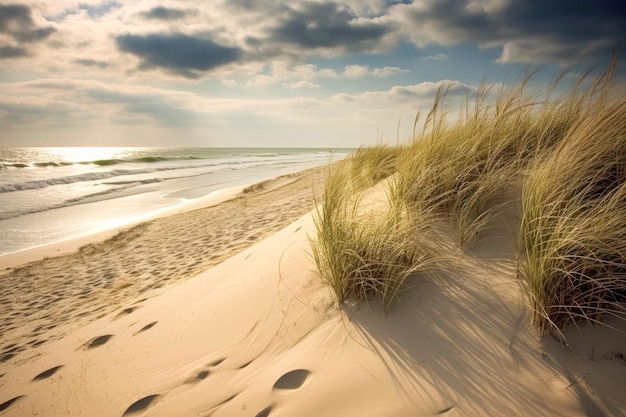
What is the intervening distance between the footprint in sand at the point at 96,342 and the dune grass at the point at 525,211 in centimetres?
204

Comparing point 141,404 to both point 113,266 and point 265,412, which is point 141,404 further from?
point 113,266

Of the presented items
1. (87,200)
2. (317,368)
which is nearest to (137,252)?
(317,368)

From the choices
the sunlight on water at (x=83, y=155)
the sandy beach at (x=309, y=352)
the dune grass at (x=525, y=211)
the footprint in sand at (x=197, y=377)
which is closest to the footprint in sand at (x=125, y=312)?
the sandy beach at (x=309, y=352)

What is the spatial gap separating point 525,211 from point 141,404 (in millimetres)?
2581

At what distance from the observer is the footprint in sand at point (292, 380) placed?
1689 millimetres

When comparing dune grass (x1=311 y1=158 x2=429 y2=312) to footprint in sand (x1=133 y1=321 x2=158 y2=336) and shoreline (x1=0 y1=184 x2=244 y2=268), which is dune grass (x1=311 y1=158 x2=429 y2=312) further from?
shoreline (x1=0 y1=184 x2=244 y2=268)

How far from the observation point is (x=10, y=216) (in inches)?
350

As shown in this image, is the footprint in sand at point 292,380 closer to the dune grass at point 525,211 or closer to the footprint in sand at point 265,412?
the footprint in sand at point 265,412

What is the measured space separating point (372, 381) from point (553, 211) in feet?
4.59

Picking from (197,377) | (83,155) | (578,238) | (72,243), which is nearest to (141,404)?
(197,377)

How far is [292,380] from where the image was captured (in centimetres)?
172

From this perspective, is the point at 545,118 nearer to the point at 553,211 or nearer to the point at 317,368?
the point at 553,211

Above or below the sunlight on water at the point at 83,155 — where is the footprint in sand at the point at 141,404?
below

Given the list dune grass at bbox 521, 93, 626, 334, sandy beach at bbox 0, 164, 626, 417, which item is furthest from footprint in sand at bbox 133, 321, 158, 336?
dune grass at bbox 521, 93, 626, 334
